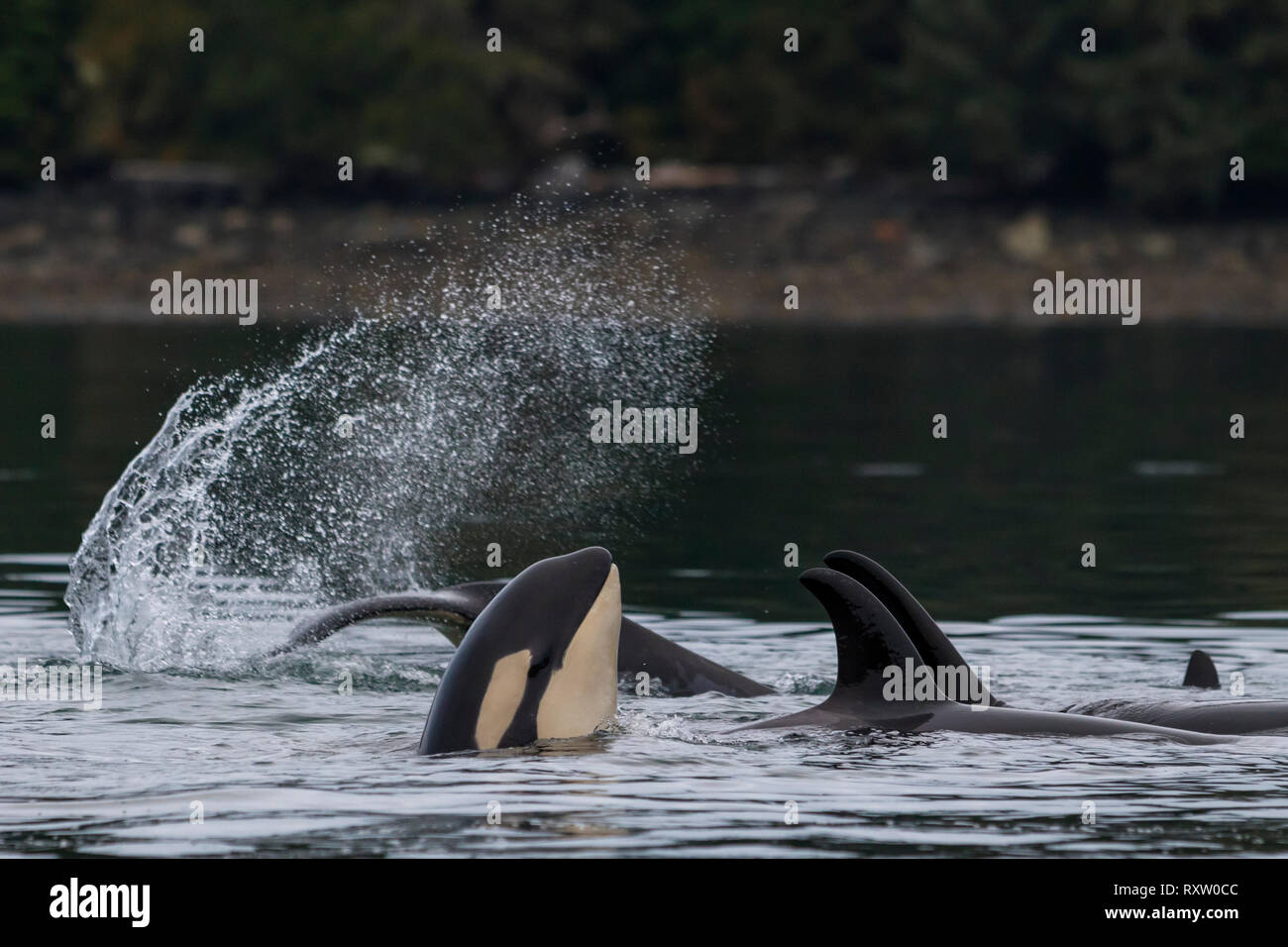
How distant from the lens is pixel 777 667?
16422mm

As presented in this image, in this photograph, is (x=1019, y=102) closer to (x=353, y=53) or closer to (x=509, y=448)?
(x=353, y=53)

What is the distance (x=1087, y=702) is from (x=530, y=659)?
4152mm

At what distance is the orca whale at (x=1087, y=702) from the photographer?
1244 centimetres

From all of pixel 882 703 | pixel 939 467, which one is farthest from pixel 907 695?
pixel 939 467

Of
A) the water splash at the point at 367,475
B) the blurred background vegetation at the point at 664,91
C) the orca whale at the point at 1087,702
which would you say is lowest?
the orca whale at the point at 1087,702

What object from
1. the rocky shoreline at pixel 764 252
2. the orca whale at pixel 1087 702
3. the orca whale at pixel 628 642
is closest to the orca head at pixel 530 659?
the orca whale at pixel 1087 702

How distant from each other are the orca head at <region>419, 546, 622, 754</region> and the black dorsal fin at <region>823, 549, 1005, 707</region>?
1200 mm

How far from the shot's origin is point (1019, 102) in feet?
212

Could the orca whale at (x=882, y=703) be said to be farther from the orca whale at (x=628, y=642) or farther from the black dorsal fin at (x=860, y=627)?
the orca whale at (x=628, y=642)

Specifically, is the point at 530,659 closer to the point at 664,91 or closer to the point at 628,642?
the point at 628,642

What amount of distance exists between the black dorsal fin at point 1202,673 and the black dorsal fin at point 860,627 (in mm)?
3065

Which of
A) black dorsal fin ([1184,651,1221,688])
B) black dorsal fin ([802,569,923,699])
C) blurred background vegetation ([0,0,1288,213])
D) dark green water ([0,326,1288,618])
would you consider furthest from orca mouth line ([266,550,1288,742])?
blurred background vegetation ([0,0,1288,213])
